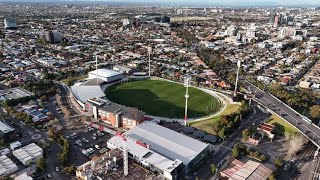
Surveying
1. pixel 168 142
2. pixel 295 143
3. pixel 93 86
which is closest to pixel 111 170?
pixel 168 142

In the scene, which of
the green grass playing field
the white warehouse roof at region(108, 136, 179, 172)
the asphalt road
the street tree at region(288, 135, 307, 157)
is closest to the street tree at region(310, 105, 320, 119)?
the asphalt road

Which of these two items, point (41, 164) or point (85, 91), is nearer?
point (41, 164)

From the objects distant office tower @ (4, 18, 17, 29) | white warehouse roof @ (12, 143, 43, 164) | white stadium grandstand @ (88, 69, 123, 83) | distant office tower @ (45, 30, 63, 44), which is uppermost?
distant office tower @ (4, 18, 17, 29)

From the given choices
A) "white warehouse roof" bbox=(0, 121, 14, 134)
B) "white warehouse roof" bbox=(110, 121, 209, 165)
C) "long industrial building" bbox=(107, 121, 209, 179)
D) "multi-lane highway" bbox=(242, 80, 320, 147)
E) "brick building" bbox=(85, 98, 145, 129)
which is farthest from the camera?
"brick building" bbox=(85, 98, 145, 129)

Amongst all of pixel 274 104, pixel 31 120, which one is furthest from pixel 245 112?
pixel 31 120

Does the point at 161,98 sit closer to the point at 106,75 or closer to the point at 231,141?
the point at 106,75

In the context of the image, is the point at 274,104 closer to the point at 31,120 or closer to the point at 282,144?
the point at 282,144

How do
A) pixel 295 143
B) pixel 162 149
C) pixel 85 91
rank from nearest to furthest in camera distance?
pixel 162 149
pixel 295 143
pixel 85 91

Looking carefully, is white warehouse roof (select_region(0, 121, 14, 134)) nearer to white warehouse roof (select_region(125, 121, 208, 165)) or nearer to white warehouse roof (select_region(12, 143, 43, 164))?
white warehouse roof (select_region(12, 143, 43, 164))
